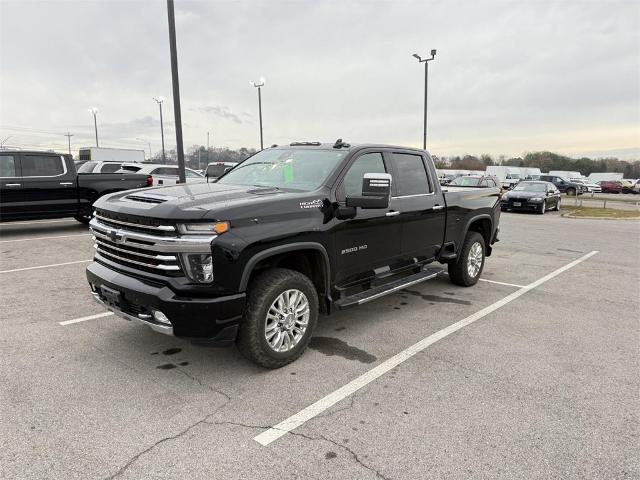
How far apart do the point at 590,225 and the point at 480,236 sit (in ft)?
37.9

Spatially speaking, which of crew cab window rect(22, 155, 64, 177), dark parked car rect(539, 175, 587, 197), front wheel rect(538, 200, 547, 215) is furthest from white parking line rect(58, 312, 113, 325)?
dark parked car rect(539, 175, 587, 197)

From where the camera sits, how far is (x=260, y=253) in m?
3.47

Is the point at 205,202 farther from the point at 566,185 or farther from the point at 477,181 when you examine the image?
the point at 566,185

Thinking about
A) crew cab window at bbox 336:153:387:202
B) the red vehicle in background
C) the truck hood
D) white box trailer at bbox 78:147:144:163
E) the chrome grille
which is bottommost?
Answer: the red vehicle in background

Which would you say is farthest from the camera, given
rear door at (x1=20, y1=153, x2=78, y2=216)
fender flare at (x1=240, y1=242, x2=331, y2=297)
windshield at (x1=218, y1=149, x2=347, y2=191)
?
rear door at (x1=20, y1=153, x2=78, y2=216)

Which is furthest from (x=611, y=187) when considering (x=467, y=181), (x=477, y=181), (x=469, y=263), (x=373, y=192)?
(x=373, y=192)

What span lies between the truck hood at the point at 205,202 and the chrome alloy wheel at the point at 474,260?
3373 mm

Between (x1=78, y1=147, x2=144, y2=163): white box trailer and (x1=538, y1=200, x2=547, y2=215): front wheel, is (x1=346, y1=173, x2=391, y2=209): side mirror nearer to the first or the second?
(x1=538, y1=200, x2=547, y2=215): front wheel

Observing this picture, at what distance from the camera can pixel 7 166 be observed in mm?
9742

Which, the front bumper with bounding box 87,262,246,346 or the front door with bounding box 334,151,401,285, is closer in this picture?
the front bumper with bounding box 87,262,246,346

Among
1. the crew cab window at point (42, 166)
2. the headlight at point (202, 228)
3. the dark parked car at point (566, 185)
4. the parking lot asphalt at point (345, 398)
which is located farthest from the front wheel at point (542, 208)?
the dark parked car at point (566, 185)

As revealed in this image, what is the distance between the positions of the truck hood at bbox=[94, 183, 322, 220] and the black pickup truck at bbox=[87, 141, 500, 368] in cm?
1

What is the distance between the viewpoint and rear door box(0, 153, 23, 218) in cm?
960

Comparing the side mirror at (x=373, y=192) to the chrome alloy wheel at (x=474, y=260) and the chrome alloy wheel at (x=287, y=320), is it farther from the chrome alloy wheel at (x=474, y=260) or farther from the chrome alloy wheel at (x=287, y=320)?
the chrome alloy wheel at (x=474, y=260)
